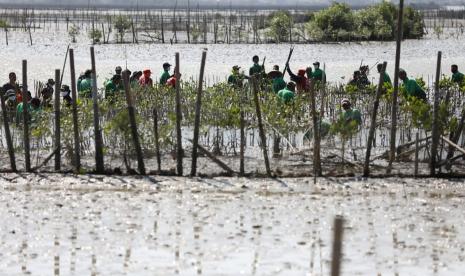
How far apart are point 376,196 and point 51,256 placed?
13.5 feet

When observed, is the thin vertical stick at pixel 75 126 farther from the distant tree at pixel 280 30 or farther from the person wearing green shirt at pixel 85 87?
Result: the distant tree at pixel 280 30

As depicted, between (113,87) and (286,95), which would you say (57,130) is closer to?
(286,95)

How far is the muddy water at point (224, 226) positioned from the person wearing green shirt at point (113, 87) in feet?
17.5

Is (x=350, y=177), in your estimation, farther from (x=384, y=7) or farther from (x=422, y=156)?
(x=384, y=7)

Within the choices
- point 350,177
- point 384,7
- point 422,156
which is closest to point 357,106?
point 422,156

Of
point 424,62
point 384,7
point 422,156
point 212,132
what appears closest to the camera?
point 422,156

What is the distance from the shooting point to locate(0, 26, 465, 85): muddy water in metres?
28.8

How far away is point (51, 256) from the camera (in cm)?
993

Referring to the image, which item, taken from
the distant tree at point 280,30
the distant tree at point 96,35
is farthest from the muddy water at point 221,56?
the distant tree at point 280,30

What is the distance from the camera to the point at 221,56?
3416 centimetres

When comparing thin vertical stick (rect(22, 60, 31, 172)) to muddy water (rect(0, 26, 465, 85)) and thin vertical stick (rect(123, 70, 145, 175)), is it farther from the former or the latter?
muddy water (rect(0, 26, 465, 85))

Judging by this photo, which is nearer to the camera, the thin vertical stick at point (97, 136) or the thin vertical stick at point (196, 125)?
the thin vertical stick at point (196, 125)

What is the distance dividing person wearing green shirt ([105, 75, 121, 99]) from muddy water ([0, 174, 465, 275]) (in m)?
5.33

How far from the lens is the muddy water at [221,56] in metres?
28.8
